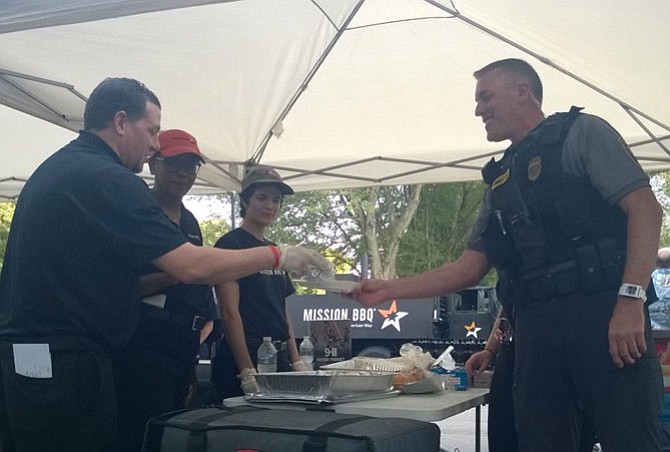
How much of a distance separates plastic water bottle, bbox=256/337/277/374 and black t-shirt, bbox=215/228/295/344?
3.0 inches

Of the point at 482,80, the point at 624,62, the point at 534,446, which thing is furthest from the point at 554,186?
the point at 624,62

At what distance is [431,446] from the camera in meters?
2.18

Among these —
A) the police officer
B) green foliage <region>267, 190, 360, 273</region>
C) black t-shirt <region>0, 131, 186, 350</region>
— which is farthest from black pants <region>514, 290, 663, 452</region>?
green foliage <region>267, 190, 360, 273</region>

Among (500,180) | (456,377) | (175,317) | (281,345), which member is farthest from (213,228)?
(500,180)

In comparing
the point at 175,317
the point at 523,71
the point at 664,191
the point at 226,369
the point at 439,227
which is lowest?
the point at 226,369

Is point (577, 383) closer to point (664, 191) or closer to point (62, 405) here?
point (62, 405)

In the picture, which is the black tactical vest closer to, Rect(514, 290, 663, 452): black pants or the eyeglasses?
Rect(514, 290, 663, 452): black pants

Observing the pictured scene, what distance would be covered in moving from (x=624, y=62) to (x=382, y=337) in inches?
255

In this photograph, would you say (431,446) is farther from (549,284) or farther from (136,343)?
(136,343)

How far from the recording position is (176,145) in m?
3.44

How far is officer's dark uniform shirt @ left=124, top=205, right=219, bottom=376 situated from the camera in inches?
123

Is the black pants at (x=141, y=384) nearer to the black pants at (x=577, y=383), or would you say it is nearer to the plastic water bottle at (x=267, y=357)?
the plastic water bottle at (x=267, y=357)

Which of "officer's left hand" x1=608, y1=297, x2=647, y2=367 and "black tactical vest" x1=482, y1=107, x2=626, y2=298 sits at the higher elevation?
"black tactical vest" x1=482, y1=107, x2=626, y2=298

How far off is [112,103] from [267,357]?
1618 millimetres
